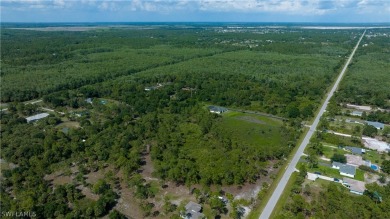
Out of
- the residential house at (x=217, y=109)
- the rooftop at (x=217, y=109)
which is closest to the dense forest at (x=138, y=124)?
the residential house at (x=217, y=109)

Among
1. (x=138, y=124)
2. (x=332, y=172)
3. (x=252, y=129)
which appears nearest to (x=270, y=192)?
(x=332, y=172)

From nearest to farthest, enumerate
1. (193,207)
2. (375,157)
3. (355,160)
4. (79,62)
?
(193,207), (355,160), (375,157), (79,62)

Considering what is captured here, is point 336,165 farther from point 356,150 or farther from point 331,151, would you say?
point 356,150

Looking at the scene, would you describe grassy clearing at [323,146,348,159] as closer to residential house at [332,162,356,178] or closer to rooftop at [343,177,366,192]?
residential house at [332,162,356,178]

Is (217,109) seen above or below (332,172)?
below

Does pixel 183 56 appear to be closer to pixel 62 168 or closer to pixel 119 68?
pixel 119 68

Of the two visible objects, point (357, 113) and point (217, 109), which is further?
point (217, 109)
